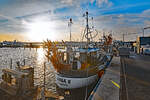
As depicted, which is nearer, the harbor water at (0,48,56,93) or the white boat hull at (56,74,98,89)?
the white boat hull at (56,74,98,89)

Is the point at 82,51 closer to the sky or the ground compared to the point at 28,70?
closer to the sky

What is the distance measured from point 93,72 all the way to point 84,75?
1780 millimetres

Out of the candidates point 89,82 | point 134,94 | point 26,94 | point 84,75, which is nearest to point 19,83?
point 26,94

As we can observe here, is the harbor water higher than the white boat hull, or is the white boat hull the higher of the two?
the white boat hull

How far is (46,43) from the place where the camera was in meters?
14.8

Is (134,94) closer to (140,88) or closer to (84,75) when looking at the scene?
(140,88)

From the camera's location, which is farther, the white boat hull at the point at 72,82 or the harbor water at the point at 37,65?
the harbor water at the point at 37,65

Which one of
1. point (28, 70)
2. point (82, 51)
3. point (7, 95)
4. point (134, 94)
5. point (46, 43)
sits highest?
point (46, 43)

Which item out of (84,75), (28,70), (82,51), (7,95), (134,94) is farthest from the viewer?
(82,51)

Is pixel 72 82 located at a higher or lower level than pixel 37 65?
higher

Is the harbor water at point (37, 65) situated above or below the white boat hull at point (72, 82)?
below

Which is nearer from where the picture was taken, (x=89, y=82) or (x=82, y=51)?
(x=89, y=82)

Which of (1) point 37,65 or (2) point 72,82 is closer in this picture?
(2) point 72,82

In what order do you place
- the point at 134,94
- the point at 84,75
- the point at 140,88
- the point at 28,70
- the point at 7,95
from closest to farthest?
the point at 134,94 < the point at 140,88 < the point at 7,95 < the point at 28,70 < the point at 84,75
